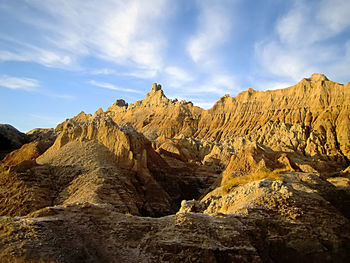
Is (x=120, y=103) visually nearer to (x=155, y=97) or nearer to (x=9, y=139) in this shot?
(x=155, y=97)

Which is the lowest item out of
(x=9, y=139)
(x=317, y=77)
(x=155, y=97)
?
(x=9, y=139)

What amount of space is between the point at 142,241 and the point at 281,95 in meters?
88.9

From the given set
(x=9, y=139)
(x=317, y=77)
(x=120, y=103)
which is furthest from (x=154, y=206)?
(x=120, y=103)

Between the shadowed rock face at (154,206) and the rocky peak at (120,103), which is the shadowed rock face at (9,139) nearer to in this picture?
the shadowed rock face at (154,206)

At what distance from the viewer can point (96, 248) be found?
342 inches

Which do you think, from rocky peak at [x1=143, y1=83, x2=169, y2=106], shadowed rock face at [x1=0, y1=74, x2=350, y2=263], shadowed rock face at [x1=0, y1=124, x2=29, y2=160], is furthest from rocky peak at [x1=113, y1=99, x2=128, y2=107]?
shadowed rock face at [x1=0, y1=74, x2=350, y2=263]

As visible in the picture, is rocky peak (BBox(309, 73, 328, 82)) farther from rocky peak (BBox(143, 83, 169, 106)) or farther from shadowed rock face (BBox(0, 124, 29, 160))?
shadowed rock face (BBox(0, 124, 29, 160))

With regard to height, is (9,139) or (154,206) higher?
(9,139)

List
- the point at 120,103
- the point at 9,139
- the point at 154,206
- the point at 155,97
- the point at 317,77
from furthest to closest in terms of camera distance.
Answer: the point at 120,103, the point at 155,97, the point at 317,77, the point at 9,139, the point at 154,206

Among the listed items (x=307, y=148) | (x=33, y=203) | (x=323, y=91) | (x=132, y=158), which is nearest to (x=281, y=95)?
(x=323, y=91)

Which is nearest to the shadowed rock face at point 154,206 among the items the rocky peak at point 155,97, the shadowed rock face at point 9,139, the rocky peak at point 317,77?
the shadowed rock face at point 9,139

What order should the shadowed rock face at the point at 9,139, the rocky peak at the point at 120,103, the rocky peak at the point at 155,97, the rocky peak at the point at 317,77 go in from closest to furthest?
the shadowed rock face at the point at 9,139 → the rocky peak at the point at 317,77 → the rocky peak at the point at 155,97 → the rocky peak at the point at 120,103

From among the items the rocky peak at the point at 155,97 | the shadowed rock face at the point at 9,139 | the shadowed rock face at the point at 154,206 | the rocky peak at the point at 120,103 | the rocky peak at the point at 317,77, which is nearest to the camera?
the shadowed rock face at the point at 154,206

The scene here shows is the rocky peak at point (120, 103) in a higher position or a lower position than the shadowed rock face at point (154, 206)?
higher
